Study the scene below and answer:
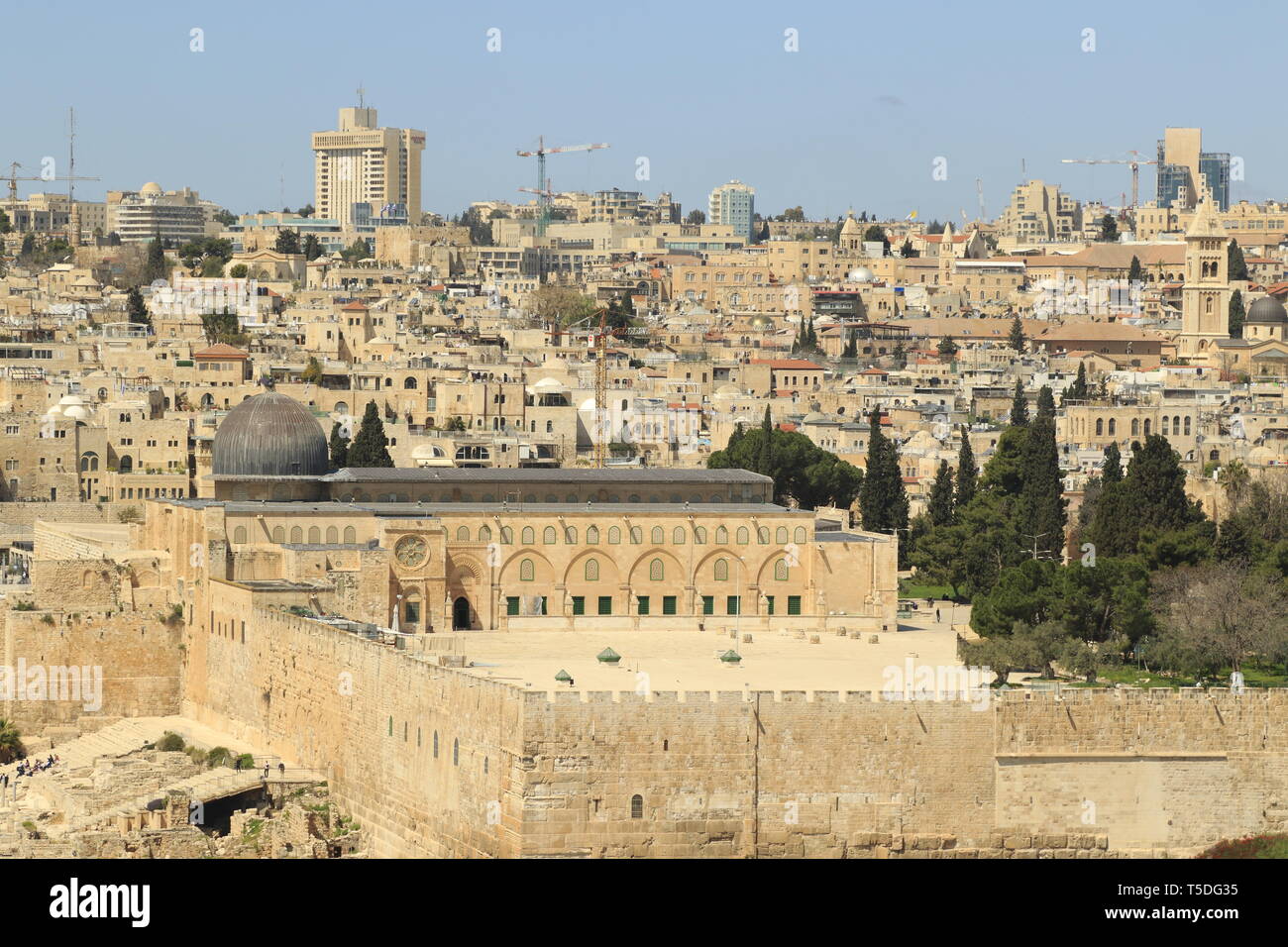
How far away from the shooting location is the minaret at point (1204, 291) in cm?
11612

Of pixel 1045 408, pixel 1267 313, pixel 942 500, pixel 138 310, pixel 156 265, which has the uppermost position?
pixel 156 265

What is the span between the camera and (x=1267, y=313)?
391 ft

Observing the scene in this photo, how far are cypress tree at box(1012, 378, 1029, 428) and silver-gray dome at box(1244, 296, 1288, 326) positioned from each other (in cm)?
2666

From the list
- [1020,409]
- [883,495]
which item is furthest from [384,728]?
[1020,409]

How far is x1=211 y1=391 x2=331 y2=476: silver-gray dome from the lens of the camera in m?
55.3

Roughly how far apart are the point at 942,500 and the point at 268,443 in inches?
729

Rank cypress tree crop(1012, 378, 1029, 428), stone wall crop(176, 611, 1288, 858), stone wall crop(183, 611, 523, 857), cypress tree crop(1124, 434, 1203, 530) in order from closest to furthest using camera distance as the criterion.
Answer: stone wall crop(176, 611, 1288, 858) < stone wall crop(183, 611, 523, 857) < cypress tree crop(1124, 434, 1203, 530) < cypress tree crop(1012, 378, 1029, 428)

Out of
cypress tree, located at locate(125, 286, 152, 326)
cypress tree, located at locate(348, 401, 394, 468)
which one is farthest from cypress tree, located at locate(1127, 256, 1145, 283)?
cypress tree, located at locate(348, 401, 394, 468)

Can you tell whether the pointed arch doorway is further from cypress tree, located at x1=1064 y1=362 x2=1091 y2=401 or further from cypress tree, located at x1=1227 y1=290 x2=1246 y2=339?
cypress tree, located at x1=1227 y1=290 x2=1246 y2=339

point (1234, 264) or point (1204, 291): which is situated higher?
point (1234, 264)

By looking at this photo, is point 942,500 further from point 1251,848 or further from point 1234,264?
point 1234,264

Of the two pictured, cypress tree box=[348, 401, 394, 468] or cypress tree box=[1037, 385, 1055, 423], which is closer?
cypress tree box=[348, 401, 394, 468]
